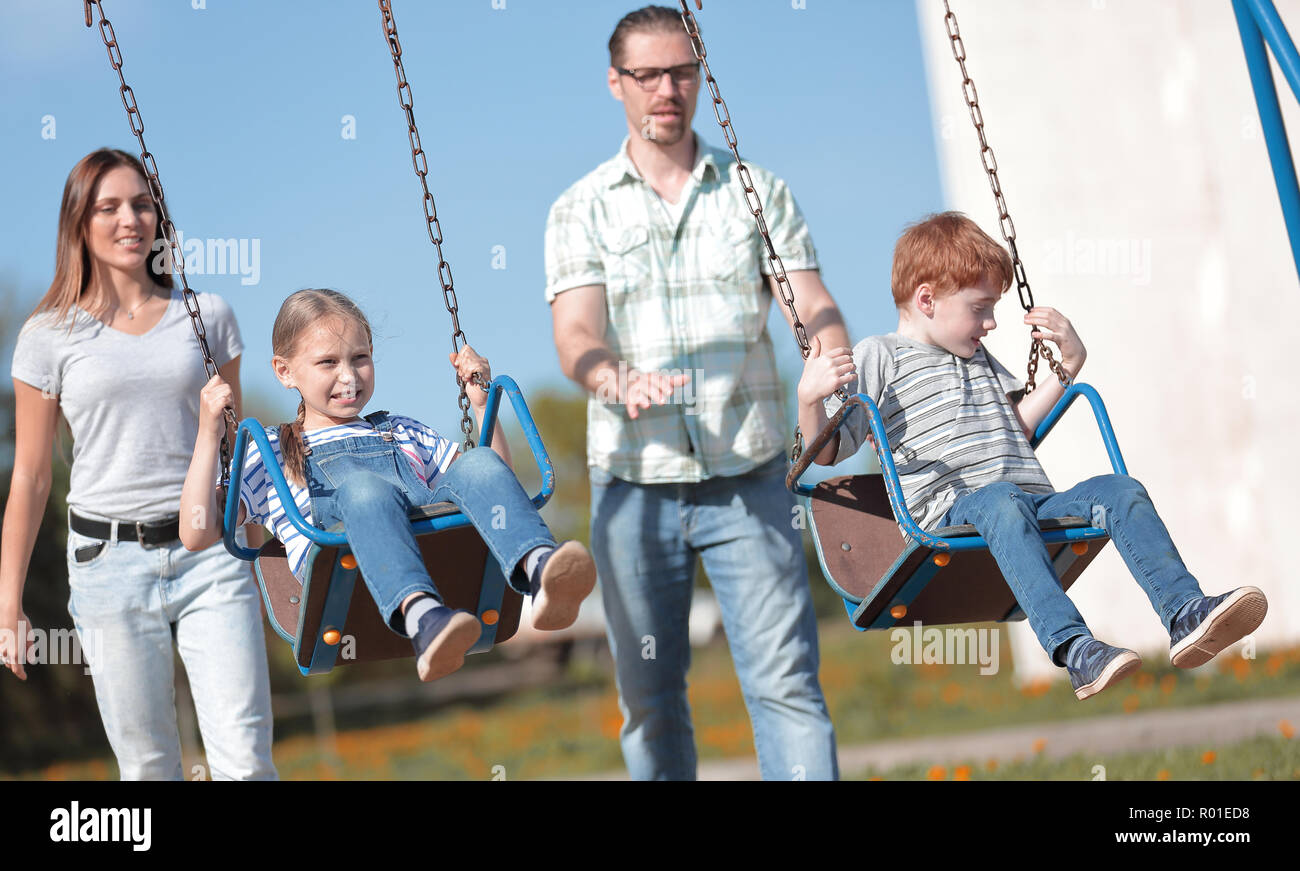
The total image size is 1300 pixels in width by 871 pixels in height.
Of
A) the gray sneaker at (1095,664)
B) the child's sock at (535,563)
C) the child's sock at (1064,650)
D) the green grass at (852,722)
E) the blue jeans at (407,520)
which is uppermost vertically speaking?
the blue jeans at (407,520)

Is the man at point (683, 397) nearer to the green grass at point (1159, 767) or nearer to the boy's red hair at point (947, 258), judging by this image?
the boy's red hair at point (947, 258)

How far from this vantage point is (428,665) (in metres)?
2.76

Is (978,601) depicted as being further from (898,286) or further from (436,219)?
(436,219)

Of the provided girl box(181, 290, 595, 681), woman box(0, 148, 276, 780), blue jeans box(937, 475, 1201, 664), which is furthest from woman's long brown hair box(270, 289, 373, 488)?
blue jeans box(937, 475, 1201, 664)

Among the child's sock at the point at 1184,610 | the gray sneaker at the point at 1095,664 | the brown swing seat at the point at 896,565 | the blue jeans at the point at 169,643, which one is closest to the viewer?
the gray sneaker at the point at 1095,664

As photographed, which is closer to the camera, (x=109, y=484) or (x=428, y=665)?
(x=428, y=665)

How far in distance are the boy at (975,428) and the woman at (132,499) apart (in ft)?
5.40

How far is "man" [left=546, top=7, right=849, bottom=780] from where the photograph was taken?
374 centimetres

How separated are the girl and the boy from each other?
2.55 ft

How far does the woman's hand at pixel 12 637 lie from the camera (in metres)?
3.60

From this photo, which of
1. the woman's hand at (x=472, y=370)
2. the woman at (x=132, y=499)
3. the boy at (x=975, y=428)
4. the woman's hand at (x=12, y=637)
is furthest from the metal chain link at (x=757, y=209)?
the woman's hand at (x=12, y=637)

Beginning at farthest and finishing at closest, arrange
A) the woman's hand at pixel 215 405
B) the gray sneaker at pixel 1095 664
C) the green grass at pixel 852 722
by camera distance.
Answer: the green grass at pixel 852 722 < the woman's hand at pixel 215 405 < the gray sneaker at pixel 1095 664
